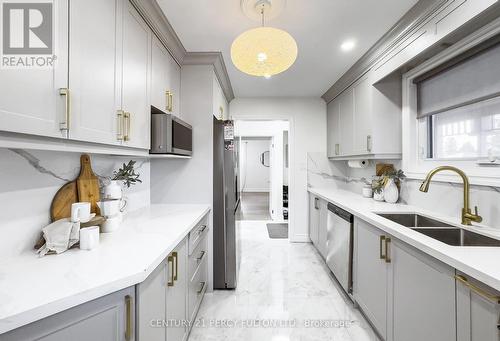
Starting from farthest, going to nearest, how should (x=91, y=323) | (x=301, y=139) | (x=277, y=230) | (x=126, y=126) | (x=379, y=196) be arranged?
(x=277, y=230) < (x=301, y=139) < (x=379, y=196) < (x=126, y=126) < (x=91, y=323)

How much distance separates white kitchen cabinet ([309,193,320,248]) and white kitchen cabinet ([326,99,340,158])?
731mm

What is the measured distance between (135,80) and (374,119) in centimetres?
217

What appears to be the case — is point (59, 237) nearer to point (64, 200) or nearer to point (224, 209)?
point (64, 200)

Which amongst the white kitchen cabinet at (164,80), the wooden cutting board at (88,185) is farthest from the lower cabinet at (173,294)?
the white kitchen cabinet at (164,80)

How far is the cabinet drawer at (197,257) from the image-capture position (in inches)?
→ 63.5

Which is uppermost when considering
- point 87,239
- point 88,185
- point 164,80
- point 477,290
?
point 164,80

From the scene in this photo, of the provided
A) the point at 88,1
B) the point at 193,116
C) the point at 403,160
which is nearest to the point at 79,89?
the point at 88,1

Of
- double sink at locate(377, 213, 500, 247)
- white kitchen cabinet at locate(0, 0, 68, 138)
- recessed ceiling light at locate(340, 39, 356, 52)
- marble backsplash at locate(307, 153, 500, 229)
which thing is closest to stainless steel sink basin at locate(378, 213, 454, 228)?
double sink at locate(377, 213, 500, 247)

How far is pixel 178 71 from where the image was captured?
2.24 meters

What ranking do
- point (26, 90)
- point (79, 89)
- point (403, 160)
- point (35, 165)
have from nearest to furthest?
1. point (26, 90)
2. point (79, 89)
3. point (35, 165)
4. point (403, 160)

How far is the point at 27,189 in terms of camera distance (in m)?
1.07

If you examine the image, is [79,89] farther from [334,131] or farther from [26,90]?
[334,131]

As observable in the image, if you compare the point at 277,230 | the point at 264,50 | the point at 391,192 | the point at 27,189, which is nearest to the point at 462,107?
the point at 391,192

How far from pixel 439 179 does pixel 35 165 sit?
2.63 meters
